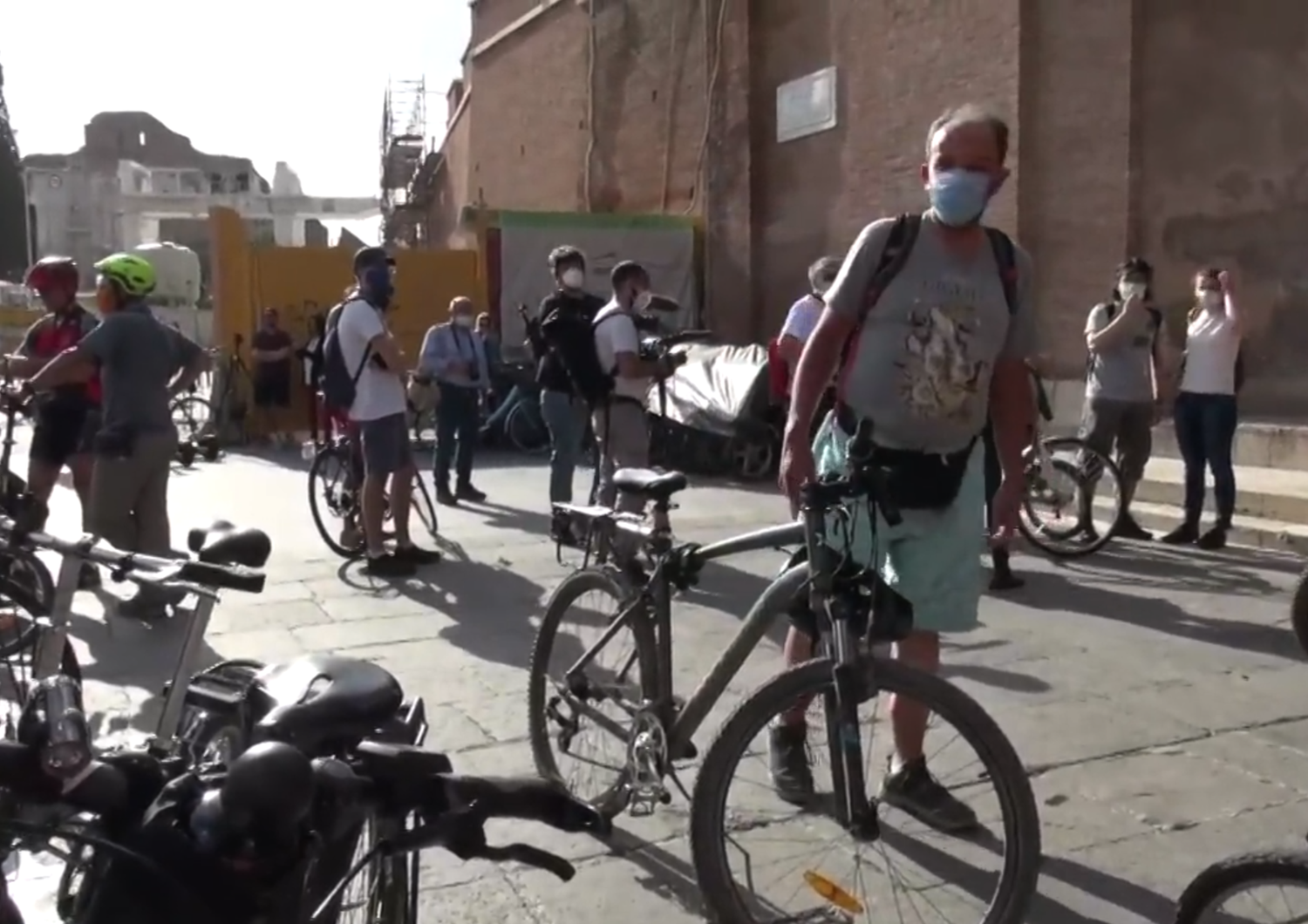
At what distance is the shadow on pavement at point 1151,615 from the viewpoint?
6711 millimetres

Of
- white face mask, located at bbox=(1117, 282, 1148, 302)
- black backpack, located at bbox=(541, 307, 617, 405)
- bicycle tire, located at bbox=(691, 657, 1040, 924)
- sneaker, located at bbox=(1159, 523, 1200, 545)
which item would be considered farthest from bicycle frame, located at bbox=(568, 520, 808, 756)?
sneaker, located at bbox=(1159, 523, 1200, 545)

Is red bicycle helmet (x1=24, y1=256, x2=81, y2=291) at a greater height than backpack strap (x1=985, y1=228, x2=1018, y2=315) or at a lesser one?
greater

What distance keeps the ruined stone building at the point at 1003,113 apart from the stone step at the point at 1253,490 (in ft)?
6.91

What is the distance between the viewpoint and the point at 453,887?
12.9 feet

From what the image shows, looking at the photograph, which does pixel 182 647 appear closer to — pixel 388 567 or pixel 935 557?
pixel 935 557

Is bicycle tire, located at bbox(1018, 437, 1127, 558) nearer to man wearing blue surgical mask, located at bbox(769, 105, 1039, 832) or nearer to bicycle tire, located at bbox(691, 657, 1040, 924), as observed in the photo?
man wearing blue surgical mask, located at bbox(769, 105, 1039, 832)

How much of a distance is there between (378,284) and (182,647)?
5.05 metres

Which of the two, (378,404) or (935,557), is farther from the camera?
(378,404)

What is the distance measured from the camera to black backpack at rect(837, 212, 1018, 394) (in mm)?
3855

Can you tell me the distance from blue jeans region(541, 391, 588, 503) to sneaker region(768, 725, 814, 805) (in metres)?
5.29

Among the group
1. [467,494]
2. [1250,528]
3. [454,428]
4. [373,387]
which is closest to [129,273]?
[373,387]

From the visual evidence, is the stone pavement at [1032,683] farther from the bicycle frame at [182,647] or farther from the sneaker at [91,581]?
the bicycle frame at [182,647]

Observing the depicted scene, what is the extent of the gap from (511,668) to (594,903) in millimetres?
2575

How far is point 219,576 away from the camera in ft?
9.05
